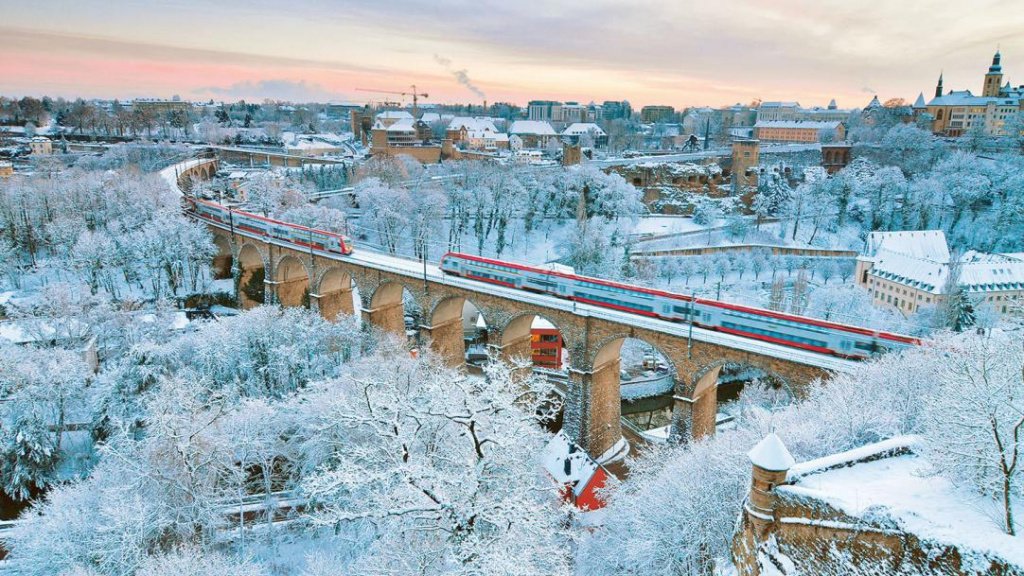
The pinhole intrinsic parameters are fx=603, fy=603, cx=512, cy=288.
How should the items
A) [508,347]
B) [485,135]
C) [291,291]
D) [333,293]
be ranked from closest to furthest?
[508,347] < [333,293] < [291,291] < [485,135]

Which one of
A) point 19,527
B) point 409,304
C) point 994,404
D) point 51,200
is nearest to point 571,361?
point 994,404

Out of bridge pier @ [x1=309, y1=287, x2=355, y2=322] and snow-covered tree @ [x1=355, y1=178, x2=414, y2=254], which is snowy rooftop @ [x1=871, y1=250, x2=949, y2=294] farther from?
bridge pier @ [x1=309, y1=287, x2=355, y2=322]

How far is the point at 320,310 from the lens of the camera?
38906mm

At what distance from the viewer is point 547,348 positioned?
4216 centimetres

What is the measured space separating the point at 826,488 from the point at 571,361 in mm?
16180

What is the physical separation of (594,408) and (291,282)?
25.1 meters

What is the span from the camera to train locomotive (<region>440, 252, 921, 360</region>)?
21328 millimetres

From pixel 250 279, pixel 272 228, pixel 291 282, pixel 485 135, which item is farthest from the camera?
pixel 485 135

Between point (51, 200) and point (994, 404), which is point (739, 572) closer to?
point (994, 404)

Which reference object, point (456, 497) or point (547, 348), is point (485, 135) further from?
point (456, 497)

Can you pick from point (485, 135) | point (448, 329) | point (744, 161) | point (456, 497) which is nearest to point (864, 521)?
point (456, 497)

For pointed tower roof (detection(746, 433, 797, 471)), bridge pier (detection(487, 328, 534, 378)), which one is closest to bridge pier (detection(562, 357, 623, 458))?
bridge pier (detection(487, 328, 534, 378))

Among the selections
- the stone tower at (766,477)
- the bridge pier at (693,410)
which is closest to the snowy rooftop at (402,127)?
the bridge pier at (693,410)

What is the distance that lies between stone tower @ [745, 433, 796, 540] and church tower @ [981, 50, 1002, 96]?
115 m
